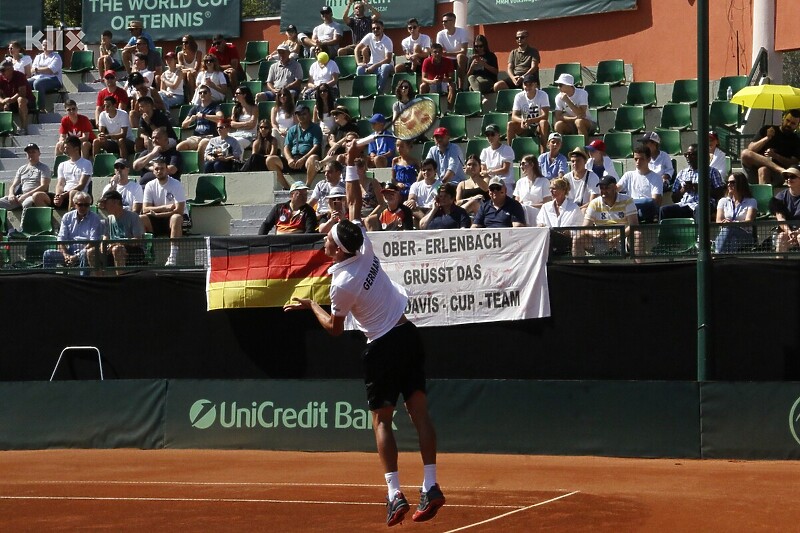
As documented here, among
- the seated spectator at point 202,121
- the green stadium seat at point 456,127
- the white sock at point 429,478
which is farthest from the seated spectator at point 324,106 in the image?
the white sock at point 429,478

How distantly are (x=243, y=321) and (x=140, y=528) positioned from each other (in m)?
6.33

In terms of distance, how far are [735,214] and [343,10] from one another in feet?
36.5

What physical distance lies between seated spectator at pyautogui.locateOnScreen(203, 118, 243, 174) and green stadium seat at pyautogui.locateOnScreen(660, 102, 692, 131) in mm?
6517

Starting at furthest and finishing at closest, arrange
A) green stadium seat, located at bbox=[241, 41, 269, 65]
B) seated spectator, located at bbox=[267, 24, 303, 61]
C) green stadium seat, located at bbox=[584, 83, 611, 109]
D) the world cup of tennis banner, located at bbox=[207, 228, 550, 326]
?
green stadium seat, located at bbox=[241, 41, 269, 65]
seated spectator, located at bbox=[267, 24, 303, 61]
green stadium seat, located at bbox=[584, 83, 611, 109]
the world cup of tennis banner, located at bbox=[207, 228, 550, 326]

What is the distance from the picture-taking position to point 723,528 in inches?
343

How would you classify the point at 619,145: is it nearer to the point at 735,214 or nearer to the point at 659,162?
the point at 659,162

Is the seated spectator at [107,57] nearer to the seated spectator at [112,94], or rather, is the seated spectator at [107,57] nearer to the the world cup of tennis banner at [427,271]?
the seated spectator at [112,94]

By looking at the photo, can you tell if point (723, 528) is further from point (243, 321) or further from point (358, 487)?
point (243, 321)

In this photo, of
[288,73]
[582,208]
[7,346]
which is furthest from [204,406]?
[288,73]

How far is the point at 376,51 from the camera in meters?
21.3

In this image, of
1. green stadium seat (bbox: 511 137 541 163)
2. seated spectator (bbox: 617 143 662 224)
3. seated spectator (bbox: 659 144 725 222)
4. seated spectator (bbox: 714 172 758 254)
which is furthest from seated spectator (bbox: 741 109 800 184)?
green stadium seat (bbox: 511 137 541 163)

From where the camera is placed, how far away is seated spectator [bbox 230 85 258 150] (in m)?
19.3

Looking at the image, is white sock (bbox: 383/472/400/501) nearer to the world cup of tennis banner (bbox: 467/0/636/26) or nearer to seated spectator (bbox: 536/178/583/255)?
seated spectator (bbox: 536/178/583/255)

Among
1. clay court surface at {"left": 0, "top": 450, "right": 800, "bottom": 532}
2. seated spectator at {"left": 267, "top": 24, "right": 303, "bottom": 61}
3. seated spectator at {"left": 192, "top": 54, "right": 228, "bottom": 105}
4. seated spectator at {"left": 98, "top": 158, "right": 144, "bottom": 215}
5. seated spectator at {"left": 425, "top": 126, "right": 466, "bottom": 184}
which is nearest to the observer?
clay court surface at {"left": 0, "top": 450, "right": 800, "bottom": 532}
